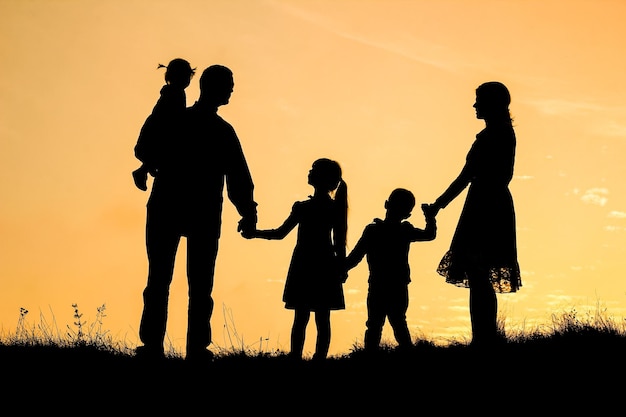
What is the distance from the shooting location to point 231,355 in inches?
382

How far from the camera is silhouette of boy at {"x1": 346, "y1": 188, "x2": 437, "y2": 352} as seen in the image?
10422 millimetres

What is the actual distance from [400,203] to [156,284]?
3505mm

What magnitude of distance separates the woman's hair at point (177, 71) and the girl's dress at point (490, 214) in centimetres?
319

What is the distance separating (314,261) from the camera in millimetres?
10023

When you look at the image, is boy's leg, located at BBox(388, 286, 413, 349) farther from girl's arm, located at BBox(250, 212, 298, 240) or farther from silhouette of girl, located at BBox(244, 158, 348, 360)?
girl's arm, located at BBox(250, 212, 298, 240)

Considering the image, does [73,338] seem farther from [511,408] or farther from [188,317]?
[511,408]

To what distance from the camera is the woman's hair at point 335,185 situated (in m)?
10.0

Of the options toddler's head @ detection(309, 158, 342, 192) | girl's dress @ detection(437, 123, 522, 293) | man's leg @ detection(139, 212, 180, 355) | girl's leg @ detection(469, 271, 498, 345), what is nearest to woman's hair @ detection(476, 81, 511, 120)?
girl's dress @ detection(437, 123, 522, 293)

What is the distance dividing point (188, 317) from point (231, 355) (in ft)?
A: 4.05

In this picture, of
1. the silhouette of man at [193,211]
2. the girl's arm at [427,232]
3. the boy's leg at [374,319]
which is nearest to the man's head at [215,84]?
the silhouette of man at [193,211]

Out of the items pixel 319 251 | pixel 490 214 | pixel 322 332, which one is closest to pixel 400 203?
pixel 319 251

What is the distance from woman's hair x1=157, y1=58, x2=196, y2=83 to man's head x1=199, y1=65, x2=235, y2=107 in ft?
1.16

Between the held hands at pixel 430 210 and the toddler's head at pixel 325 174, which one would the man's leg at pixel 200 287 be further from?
the held hands at pixel 430 210

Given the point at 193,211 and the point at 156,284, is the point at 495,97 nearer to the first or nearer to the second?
the point at 193,211
